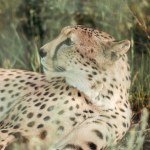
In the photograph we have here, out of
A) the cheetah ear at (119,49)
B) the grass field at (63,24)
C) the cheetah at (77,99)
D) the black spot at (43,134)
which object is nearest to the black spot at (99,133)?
the cheetah at (77,99)

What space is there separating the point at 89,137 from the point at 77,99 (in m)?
0.28

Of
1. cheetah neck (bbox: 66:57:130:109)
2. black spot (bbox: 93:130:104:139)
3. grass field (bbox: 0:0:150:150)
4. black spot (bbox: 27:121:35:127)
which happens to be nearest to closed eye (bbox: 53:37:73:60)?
cheetah neck (bbox: 66:57:130:109)

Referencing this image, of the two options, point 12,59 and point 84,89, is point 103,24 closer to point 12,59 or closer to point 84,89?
point 12,59

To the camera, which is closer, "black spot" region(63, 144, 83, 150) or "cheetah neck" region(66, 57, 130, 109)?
"black spot" region(63, 144, 83, 150)

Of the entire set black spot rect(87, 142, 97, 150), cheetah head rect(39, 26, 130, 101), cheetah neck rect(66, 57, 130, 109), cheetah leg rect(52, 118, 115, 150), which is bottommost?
black spot rect(87, 142, 97, 150)

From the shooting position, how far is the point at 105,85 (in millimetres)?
4504

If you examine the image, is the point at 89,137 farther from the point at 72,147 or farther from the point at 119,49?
the point at 119,49

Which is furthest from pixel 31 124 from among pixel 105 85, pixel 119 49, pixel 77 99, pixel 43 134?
pixel 119 49

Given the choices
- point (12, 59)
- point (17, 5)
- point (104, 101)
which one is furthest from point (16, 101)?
point (17, 5)

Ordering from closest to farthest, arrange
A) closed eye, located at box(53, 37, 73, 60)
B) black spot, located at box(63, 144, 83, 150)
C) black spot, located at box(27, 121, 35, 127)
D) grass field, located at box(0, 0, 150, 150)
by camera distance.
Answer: black spot, located at box(63, 144, 83, 150)
black spot, located at box(27, 121, 35, 127)
closed eye, located at box(53, 37, 73, 60)
grass field, located at box(0, 0, 150, 150)

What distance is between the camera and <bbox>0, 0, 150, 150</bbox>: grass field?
18.9 ft

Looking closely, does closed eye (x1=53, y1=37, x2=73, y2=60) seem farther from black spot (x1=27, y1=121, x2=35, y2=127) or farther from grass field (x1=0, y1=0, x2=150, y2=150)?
grass field (x1=0, y1=0, x2=150, y2=150)

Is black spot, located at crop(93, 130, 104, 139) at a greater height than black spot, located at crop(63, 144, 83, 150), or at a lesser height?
greater

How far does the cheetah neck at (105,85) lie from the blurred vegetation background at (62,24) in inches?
34.9
